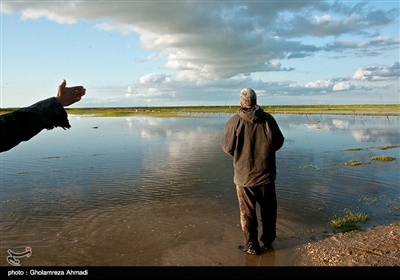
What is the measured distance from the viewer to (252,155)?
5.96m

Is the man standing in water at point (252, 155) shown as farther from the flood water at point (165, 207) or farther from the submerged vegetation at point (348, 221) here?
the submerged vegetation at point (348, 221)

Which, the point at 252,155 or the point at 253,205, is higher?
the point at 252,155

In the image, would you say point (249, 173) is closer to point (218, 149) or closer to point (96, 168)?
point (96, 168)

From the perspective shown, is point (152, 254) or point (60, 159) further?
point (60, 159)

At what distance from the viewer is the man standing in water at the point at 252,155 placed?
19.3 ft

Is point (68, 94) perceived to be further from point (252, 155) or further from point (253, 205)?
point (253, 205)

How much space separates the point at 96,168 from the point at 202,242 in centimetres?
1057

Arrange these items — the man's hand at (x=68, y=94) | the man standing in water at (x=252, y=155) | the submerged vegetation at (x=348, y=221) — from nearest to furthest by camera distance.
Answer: the man's hand at (x=68, y=94) < the man standing in water at (x=252, y=155) < the submerged vegetation at (x=348, y=221)

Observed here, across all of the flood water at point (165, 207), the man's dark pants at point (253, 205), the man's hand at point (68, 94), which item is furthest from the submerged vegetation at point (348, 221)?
the man's hand at point (68, 94)

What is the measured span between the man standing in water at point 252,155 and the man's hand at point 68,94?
3.59 meters

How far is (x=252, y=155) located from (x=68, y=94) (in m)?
3.89

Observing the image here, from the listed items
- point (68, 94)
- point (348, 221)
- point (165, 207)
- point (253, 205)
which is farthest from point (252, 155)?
point (165, 207)

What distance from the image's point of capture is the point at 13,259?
6.29m

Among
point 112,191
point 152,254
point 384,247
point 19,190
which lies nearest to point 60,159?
point 19,190
